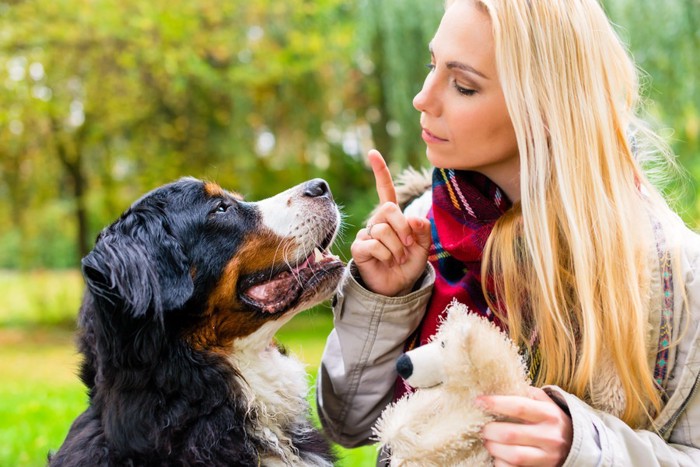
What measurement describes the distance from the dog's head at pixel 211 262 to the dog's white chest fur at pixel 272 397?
2.9 inches

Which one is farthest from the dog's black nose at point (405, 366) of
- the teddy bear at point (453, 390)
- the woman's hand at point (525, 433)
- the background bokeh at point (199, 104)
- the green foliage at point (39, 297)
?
the green foliage at point (39, 297)

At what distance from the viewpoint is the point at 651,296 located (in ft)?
6.14

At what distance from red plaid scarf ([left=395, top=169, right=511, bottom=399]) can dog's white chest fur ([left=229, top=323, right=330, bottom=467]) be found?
1.18 feet

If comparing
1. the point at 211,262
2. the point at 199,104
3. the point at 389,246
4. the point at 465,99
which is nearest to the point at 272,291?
the point at 211,262

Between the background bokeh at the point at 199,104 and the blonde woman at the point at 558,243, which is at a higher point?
the blonde woman at the point at 558,243

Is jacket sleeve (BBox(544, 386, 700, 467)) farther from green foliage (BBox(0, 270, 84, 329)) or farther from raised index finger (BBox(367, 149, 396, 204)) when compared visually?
green foliage (BBox(0, 270, 84, 329))

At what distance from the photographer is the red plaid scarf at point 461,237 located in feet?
7.10

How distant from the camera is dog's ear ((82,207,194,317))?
1997mm

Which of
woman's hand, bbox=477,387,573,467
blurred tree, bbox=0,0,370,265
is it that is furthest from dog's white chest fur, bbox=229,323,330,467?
blurred tree, bbox=0,0,370,265

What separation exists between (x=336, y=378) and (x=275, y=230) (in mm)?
527

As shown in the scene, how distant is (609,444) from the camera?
5.54ft

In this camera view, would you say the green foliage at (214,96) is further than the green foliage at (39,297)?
No

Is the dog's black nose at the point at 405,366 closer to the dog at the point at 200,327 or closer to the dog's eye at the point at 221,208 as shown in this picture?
the dog at the point at 200,327

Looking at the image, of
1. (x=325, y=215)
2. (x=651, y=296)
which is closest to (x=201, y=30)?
(x=325, y=215)
